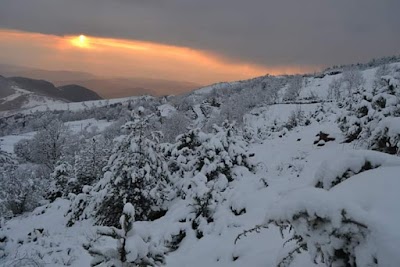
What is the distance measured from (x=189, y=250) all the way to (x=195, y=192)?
5.85ft

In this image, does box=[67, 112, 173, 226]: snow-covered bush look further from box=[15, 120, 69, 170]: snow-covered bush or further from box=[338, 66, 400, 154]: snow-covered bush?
box=[15, 120, 69, 170]: snow-covered bush

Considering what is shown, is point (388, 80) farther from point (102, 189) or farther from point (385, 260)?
point (385, 260)

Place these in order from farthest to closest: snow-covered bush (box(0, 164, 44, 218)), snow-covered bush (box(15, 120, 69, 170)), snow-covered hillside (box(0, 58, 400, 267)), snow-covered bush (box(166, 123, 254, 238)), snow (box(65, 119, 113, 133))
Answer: snow (box(65, 119, 113, 133)) < snow-covered bush (box(15, 120, 69, 170)) < snow-covered bush (box(0, 164, 44, 218)) < snow-covered bush (box(166, 123, 254, 238)) < snow-covered hillside (box(0, 58, 400, 267))

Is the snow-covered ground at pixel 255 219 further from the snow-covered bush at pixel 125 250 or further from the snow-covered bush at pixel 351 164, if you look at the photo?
the snow-covered bush at pixel 125 250

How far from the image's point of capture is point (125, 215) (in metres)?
4.29

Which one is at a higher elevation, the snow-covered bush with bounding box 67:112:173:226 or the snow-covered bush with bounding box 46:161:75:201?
the snow-covered bush with bounding box 67:112:173:226

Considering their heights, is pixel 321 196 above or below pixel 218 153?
above

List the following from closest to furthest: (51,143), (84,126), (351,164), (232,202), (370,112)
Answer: (351,164), (232,202), (370,112), (51,143), (84,126)

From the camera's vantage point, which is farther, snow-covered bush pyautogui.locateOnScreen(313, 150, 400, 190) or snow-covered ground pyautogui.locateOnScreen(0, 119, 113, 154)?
snow-covered ground pyautogui.locateOnScreen(0, 119, 113, 154)

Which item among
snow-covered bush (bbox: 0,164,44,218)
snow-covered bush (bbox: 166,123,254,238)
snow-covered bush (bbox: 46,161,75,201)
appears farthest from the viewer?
snow-covered bush (bbox: 0,164,44,218)

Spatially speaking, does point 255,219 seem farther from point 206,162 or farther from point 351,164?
point 351,164

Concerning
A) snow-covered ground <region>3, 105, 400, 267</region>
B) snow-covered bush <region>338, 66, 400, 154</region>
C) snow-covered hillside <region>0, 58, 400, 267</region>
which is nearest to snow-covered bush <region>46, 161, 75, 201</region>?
snow-covered hillside <region>0, 58, 400, 267</region>

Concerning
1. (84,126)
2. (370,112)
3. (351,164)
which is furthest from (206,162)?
(84,126)

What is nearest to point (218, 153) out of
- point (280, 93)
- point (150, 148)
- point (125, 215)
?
point (150, 148)
